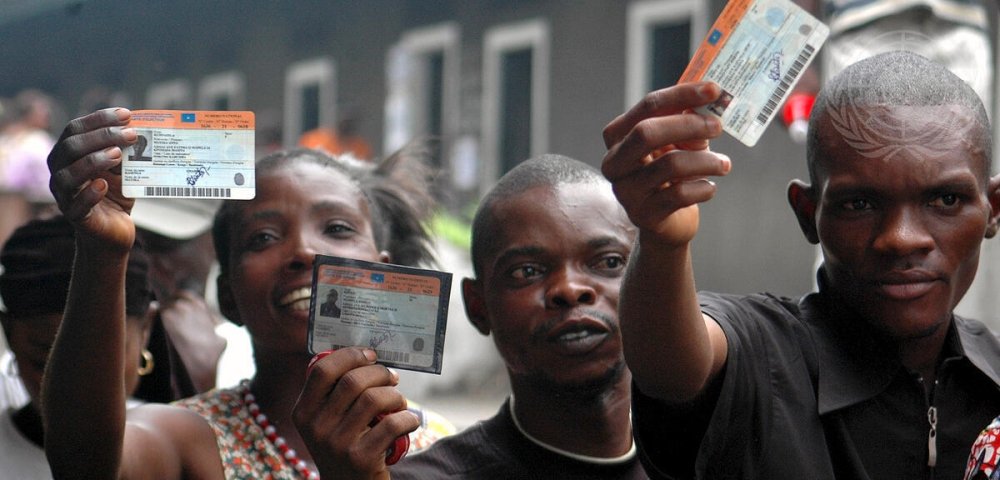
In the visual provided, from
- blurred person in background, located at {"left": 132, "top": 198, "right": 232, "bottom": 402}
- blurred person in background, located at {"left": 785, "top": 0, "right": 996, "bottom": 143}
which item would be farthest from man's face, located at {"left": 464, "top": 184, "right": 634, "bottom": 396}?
blurred person in background, located at {"left": 785, "top": 0, "right": 996, "bottom": 143}

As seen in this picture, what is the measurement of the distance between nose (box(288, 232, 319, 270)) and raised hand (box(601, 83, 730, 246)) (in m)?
1.20

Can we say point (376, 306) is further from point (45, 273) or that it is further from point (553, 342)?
point (45, 273)

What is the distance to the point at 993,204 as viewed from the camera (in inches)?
105

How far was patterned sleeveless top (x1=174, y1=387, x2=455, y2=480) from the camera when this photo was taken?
3078mm

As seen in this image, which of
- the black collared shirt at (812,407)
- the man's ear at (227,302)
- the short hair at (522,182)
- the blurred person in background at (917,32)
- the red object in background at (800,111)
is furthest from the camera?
the red object in background at (800,111)

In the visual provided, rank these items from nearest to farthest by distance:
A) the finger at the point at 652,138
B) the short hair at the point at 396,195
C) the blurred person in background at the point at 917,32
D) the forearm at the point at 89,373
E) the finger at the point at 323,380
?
the finger at the point at 652,138, the finger at the point at 323,380, the forearm at the point at 89,373, the short hair at the point at 396,195, the blurred person in background at the point at 917,32

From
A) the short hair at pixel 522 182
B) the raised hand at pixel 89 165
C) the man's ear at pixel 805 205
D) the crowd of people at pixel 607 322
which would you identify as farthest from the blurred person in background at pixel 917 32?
the raised hand at pixel 89 165

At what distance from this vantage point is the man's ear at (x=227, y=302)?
11.2 feet

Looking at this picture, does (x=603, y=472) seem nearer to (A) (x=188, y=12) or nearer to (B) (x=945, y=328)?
(B) (x=945, y=328)

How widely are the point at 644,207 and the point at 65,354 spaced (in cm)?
117

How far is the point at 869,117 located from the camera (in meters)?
2.47

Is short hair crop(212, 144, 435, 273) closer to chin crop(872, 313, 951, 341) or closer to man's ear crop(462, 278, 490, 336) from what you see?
man's ear crop(462, 278, 490, 336)

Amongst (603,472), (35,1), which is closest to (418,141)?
(603,472)

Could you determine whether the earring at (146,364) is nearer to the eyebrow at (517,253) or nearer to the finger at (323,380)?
A: the eyebrow at (517,253)
